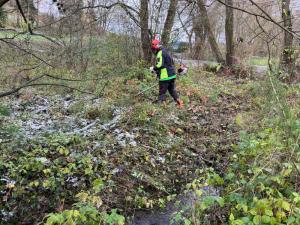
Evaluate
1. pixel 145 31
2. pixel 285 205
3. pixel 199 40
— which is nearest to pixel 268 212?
pixel 285 205

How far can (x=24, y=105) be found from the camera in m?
10.5

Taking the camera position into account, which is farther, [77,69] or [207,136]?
[77,69]

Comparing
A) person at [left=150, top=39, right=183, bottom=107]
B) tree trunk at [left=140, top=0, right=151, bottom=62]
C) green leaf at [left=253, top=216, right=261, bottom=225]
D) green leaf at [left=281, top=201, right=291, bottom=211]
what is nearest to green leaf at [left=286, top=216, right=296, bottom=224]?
green leaf at [left=281, top=201, right=291, bottom=211]

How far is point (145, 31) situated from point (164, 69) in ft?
12.7

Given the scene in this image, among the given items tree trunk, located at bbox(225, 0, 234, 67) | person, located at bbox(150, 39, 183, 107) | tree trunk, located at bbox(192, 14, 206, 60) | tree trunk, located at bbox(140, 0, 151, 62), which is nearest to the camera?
person, located at bbox(150, 39, 183, 107)

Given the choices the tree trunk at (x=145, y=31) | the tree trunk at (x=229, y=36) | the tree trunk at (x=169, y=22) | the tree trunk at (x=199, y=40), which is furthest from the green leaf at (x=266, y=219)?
the tree trunk at (x=199, y=40)

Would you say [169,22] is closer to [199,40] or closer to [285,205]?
[199,40]

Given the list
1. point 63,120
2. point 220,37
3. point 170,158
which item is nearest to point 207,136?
point 170,158

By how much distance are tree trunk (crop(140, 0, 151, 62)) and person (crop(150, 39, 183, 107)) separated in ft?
8.89

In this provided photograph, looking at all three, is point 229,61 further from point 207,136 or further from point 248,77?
point 207,136

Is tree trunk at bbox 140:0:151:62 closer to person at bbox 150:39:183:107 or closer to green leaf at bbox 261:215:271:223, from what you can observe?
person at bbox 150:39:183:107

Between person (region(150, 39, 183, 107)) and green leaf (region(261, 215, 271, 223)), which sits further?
person (region(150, 39, 183, 107))

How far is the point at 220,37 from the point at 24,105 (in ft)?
48.2

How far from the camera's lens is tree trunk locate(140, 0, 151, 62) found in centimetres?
1299
